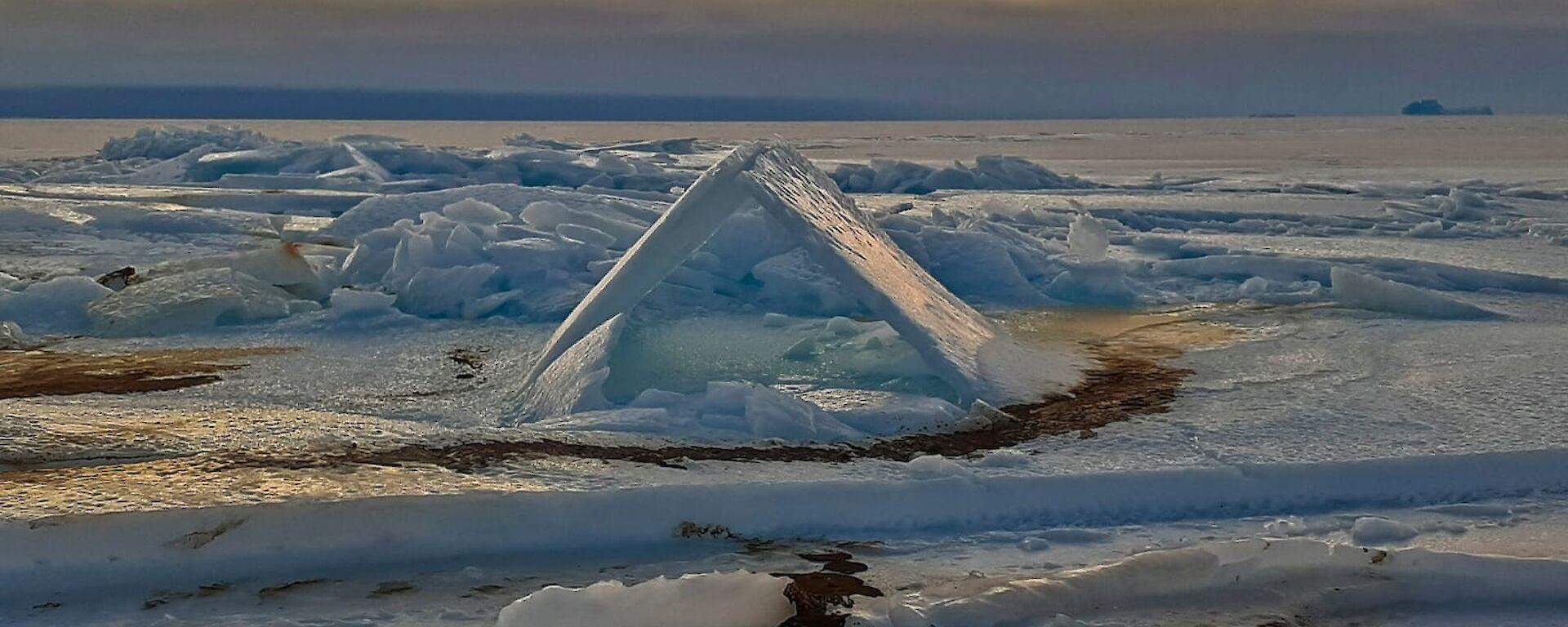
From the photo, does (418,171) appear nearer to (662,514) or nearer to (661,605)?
(662,514)

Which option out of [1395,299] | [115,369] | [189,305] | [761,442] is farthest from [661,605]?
[1395,299]

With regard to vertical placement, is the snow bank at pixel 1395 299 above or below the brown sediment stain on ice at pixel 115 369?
above

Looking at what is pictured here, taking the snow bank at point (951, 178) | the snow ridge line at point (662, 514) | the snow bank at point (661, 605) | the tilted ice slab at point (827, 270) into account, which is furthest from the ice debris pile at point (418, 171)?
the snow bank at point (661, 605)

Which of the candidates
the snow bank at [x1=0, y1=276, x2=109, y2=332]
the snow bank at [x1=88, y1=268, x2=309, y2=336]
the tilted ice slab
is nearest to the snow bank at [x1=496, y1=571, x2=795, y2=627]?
the tilted ice slab

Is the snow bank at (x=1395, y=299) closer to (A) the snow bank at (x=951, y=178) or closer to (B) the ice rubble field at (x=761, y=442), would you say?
(B) the ice rubble field at (x=761, y=442)

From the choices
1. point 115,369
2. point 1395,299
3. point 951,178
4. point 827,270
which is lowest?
point 115,369

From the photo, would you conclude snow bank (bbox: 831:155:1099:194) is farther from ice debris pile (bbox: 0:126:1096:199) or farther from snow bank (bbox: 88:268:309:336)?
snow bank (bbox: 88:268:309:336)

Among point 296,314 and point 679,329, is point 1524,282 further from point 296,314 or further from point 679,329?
point 296,314
